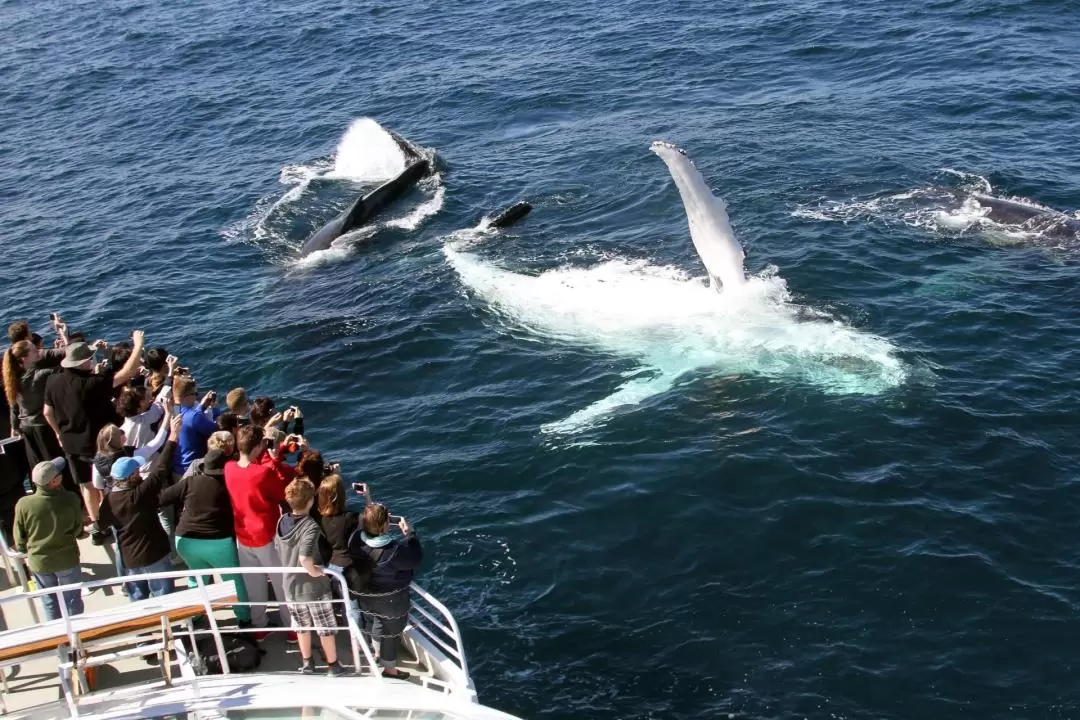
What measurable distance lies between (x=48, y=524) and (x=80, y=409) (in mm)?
3237

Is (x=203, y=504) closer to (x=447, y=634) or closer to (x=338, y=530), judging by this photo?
(x=338, y=530)

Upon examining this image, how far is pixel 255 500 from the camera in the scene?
526 inches

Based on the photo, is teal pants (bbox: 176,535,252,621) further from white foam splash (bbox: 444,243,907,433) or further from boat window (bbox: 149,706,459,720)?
white foam splash (bbox: 444,243,907,433)

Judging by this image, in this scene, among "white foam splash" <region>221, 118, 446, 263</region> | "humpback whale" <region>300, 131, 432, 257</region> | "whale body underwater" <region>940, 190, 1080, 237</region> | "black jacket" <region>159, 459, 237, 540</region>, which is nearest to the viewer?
"black jacket" <region>159, 459, 237, 540</region>

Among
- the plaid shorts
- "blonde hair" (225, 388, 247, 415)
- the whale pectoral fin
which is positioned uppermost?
"blonde hair" (225, 388, 247, 415)

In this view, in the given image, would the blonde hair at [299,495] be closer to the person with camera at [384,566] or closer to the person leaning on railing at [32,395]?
the person with camera at [384,566]

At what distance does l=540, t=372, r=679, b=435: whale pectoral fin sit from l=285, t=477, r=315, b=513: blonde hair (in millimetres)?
10961

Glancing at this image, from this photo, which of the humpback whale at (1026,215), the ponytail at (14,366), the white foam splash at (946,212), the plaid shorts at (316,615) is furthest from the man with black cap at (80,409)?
the humpback whale at (1026,215)

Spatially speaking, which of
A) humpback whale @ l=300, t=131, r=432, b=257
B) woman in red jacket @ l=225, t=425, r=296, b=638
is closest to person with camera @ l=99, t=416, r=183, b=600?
woman in red jacket @ l=225, t=425, r=296, b=638

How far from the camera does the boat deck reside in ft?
42.1

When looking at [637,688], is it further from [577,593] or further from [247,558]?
[247,558]

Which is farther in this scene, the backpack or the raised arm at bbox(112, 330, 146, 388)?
the raised arm at bbox(112, 330, 146, 388)

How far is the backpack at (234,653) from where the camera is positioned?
13031mm

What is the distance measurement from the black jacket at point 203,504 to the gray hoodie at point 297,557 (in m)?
0.83
